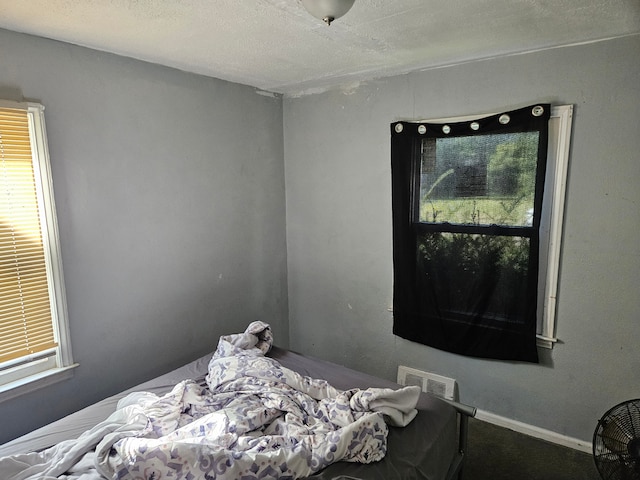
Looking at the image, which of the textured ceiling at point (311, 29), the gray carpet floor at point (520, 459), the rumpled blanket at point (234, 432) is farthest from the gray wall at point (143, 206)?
the gray carpet floor at point (520, 459)

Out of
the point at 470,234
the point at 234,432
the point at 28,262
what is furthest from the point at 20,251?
the point at 470,234

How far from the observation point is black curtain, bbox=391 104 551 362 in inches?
87.6

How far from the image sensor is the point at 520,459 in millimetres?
2193

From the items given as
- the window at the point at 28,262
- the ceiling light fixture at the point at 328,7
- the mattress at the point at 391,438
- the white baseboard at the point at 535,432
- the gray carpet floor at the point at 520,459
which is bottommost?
the gray carpet floor at the point at 520,459

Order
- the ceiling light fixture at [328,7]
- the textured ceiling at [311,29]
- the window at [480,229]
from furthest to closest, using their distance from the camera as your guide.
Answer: the window at [480,229] → the textured ceiling at [311,29] → the ceiling light fixture at [328,7]

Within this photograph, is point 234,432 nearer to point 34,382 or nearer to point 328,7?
point 34,382

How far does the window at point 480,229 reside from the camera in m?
2.18

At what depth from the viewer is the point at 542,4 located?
157 cm

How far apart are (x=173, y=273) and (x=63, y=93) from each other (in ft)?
3.74

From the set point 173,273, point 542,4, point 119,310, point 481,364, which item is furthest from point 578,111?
point 119,310

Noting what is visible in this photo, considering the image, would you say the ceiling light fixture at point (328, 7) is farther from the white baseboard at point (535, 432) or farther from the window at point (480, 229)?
the white baseboard at point (535, 432)

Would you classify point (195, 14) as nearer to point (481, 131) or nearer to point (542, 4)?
point (542, 4)

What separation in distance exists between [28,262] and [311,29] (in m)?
1.74

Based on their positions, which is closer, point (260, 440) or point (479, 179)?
point (260, 440)
